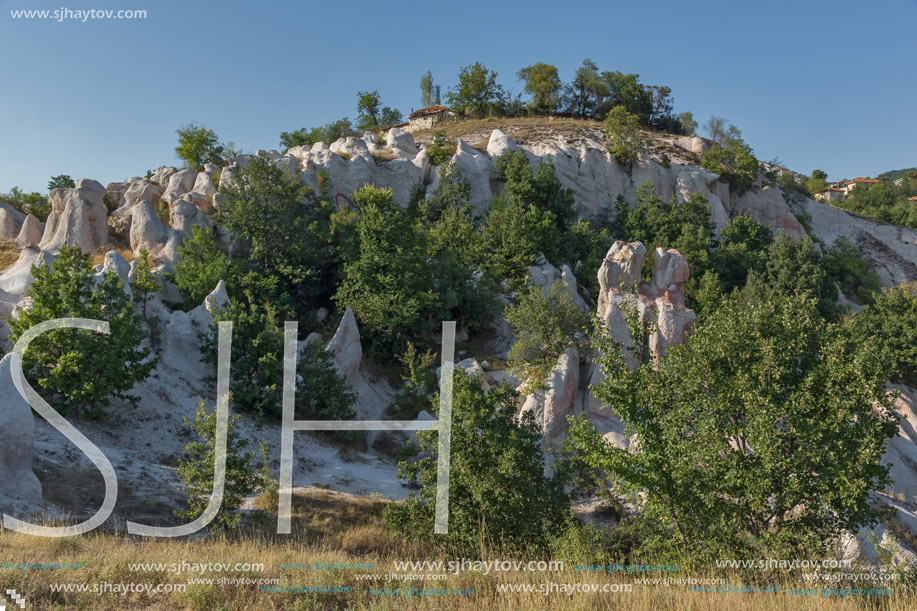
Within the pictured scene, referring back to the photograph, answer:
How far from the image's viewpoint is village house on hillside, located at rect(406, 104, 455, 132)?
2283 inches

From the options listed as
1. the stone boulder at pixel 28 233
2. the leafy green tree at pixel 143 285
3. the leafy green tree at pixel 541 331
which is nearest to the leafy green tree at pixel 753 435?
the leafy green tree at pixel 541 331

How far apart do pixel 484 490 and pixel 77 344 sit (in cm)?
1050

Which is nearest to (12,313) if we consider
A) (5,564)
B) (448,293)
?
(5,564)

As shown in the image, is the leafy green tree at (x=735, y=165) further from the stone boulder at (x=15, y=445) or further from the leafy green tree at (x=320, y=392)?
A: the stone boulder at (x=15, y=445)

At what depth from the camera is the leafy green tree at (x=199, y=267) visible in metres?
22.8

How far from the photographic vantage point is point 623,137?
143 feet

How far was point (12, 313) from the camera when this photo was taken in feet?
52.2

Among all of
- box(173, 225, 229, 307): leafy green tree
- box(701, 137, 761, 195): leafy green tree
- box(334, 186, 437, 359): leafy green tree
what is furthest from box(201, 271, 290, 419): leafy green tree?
box(701, 137, 761, 195): leafy green tree

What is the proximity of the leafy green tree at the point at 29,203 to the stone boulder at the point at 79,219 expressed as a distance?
3921mm

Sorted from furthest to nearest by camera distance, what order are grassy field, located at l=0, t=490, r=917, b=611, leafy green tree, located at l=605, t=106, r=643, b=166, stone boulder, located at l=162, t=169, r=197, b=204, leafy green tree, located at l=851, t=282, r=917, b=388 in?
1. leafy green tree, located at l=605, t=106, r=643, b=166
2. stone boulder, located at l=162, t=169, r=197, b=204
3. leafy green tree, located at l=851, t=282, r=917, b=388
4. grassy field, located at l=0, t=490, r=917, b=611

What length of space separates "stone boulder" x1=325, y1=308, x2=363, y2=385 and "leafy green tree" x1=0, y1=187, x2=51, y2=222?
19468 mm

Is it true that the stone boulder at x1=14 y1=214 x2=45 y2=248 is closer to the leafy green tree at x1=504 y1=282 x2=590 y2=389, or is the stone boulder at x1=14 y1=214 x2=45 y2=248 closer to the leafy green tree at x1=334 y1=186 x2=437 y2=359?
the leafy green tree at x1=334 y1=186 x2=437 y2=359

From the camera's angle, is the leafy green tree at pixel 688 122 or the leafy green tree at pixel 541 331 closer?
the leafy green tree at pixel 541 331

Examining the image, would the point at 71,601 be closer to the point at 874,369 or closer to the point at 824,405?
the point at 824,405
